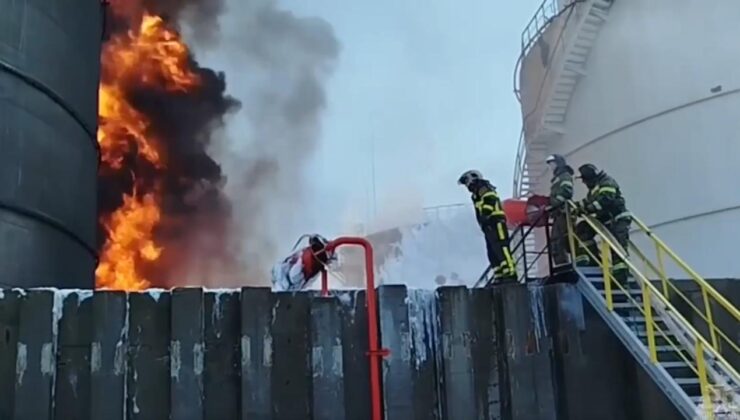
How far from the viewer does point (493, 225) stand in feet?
36.8

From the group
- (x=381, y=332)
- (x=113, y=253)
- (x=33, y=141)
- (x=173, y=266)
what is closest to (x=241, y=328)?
(x=381, y=332)

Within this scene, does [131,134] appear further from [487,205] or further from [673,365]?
[673,365]

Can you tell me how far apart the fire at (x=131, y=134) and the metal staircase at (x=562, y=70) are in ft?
27.3

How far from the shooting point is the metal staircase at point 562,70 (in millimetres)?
18375

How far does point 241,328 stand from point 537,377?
3.44 meters

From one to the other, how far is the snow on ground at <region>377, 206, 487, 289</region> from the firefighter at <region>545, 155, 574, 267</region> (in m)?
35.8

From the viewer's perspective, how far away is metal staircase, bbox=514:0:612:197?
1838 cm

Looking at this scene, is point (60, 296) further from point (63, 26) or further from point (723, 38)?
point (723, 38)

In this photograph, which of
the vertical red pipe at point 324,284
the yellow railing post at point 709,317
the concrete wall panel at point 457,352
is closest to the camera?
the yellow railing post at point 709,317

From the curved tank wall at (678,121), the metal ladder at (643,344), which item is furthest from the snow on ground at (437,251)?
the metal ladder at (643,344)

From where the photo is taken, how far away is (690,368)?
347 inches

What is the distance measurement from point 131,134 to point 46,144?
5.29 metres

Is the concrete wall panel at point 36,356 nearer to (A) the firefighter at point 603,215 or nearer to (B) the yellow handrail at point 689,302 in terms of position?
(A) the firefighter at point 603,215

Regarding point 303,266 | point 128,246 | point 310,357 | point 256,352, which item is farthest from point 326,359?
point 128,246
